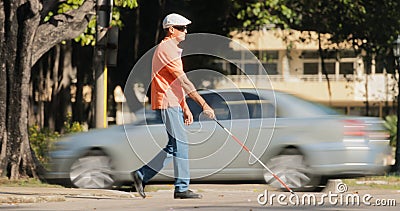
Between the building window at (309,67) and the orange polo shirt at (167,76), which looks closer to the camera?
the orange polo shirt at (167,76)

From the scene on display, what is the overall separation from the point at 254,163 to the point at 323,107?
1292 millimetres

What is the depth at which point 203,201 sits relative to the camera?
11.5m

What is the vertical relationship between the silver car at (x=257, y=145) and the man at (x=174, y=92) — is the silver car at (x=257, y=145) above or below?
below

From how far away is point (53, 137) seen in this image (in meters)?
23.0

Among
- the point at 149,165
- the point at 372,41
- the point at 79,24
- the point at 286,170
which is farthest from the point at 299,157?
the point at 372,41

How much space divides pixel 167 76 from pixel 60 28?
6.29 metres

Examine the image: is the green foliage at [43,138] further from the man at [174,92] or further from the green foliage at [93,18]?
the man at [174,92]

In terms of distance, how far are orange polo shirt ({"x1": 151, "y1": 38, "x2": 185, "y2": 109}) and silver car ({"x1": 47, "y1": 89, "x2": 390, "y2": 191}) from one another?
295cm

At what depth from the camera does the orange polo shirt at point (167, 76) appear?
10844mm

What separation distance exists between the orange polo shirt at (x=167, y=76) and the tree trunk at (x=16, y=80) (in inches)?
222

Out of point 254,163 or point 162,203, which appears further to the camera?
point 254,163

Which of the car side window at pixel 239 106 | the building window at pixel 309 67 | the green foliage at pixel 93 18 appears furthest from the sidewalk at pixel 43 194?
the building window at pixel 309 67

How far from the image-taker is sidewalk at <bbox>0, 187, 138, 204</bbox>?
11.6 m

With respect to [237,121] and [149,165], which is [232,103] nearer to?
[237,121]
